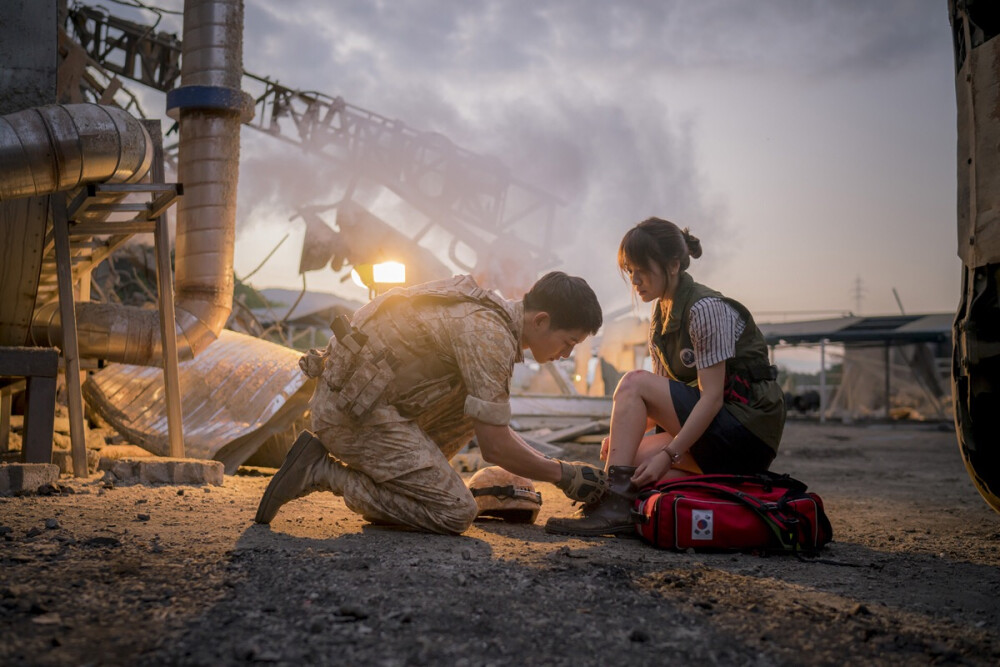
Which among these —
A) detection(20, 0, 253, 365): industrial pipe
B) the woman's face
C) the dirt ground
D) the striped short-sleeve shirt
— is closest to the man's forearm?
the dirt ground

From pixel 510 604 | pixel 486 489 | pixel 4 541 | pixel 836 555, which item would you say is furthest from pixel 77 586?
pixel 836 555

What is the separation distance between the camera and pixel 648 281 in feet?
11.6

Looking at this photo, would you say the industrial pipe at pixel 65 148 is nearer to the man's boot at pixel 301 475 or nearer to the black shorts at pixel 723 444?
the man's boot at pixel 301 475

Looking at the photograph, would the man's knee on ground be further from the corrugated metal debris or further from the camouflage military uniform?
the corrugated metal debris

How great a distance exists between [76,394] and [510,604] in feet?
11.6

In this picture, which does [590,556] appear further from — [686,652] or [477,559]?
[686,652]

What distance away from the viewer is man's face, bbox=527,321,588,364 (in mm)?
3164

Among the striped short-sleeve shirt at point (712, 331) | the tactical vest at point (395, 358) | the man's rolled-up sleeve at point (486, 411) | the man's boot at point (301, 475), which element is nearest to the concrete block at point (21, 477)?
the man's boot at point (301, 475)

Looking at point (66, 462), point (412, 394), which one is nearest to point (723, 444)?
point (412, 394)

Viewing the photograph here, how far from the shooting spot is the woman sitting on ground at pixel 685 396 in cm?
330

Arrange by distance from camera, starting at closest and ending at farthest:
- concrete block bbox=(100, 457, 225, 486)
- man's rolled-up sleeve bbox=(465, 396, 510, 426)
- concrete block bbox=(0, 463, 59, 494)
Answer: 1. man's rolled-up sleeve bbox=(465, 396, 510, 426)
2. concrete block bbox=(0, 463, 59, 494)
3. concrete block bbox=(100, 457, 225, 486)

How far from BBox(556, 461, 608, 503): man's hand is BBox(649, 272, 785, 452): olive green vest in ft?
2.18

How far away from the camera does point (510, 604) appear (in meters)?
2.09

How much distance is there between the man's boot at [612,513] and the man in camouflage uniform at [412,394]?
0.09m
